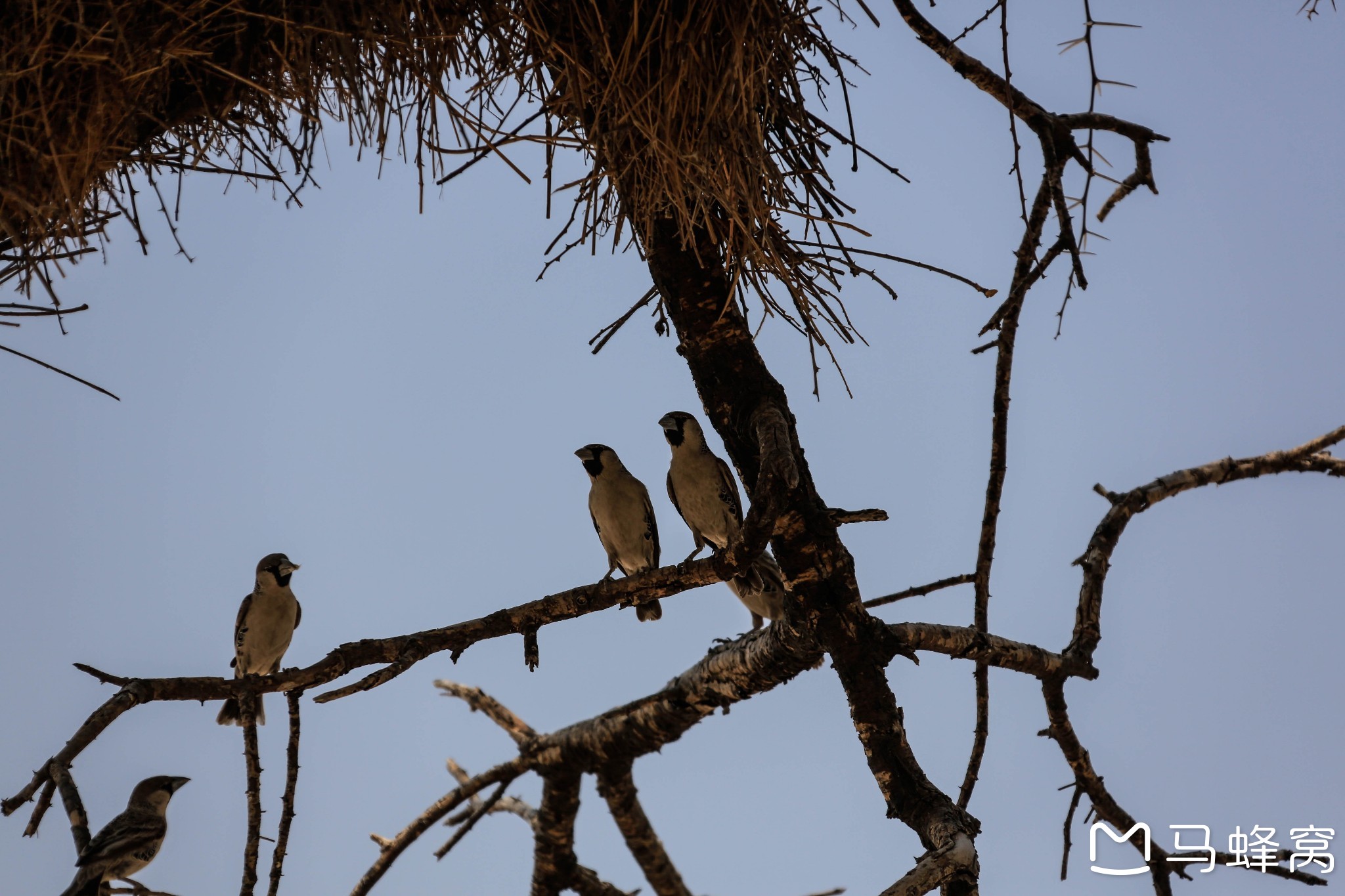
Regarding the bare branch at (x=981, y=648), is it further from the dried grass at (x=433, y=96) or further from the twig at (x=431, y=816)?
the twig at (x=431, y=816)

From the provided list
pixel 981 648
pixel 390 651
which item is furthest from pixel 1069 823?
pixel 390 651

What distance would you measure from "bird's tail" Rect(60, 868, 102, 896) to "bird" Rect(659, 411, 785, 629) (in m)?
1.97

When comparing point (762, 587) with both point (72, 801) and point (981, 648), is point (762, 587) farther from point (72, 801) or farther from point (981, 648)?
point (72, 801)

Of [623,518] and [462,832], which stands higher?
[623,518]

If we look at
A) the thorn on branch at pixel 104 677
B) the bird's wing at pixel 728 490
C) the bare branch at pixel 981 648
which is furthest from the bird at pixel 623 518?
the thorn on branch at pixel 104 677

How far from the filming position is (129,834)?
2.90 meters

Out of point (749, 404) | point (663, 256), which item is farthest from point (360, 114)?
point (749, 404)

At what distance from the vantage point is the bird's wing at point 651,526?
3.92m

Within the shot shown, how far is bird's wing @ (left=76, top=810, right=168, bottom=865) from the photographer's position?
9.25 feet

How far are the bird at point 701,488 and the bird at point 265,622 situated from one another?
4.85 feet

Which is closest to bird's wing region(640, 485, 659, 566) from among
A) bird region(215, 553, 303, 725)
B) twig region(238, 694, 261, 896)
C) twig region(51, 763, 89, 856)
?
bird region(215, 553, 303, 725)

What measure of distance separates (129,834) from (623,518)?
1.83 m

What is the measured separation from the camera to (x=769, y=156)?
7.04 feet

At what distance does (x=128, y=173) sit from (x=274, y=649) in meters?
2.41
